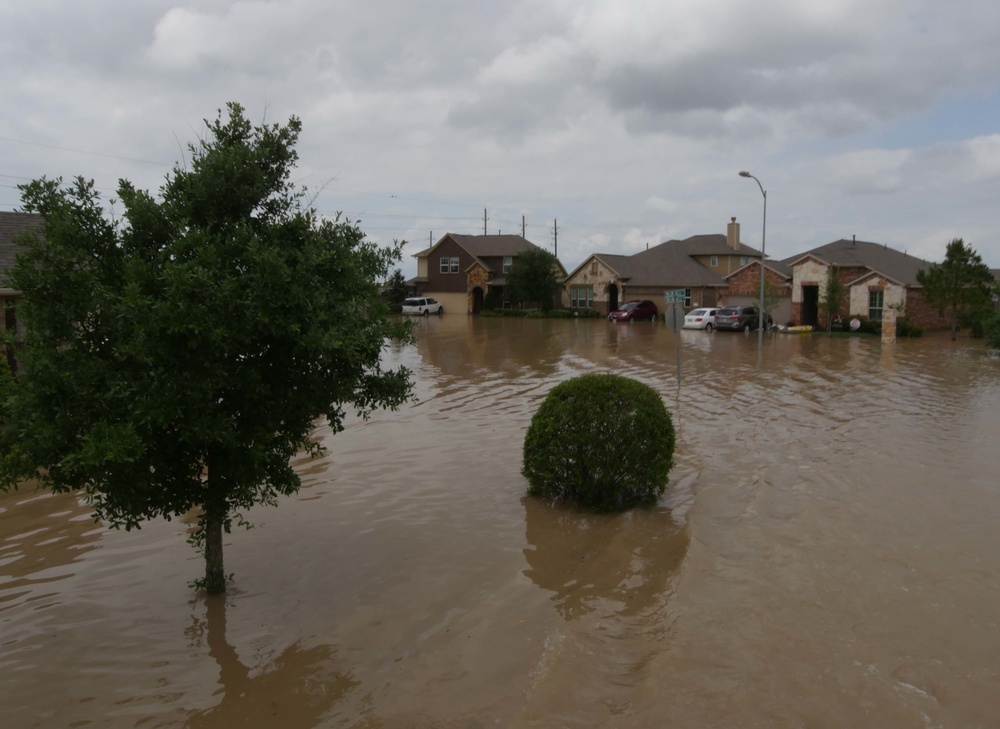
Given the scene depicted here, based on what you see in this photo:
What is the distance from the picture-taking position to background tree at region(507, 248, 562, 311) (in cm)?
6278

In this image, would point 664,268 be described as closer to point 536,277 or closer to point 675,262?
point 675,262

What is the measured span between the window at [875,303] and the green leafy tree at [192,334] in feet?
140

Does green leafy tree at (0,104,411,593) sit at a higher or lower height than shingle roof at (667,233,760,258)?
lower

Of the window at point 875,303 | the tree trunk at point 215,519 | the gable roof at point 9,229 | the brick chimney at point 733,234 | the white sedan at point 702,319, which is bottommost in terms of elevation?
the tree trunk at point 215,519

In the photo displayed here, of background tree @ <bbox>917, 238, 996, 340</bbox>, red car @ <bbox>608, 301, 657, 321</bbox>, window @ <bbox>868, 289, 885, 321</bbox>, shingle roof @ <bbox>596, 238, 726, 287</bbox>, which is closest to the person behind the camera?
background tree @ <bbox>917, 238, 996, 340</bbox>

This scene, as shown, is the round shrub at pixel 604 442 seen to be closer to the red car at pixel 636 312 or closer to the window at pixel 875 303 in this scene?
the window at pixel 875 303

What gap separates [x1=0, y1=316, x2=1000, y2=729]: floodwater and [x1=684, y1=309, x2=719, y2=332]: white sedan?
3287cm

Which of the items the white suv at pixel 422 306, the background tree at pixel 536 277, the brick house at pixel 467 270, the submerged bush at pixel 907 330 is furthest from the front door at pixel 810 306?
the white suv at pixel 422 306

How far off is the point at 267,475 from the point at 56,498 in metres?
6.31

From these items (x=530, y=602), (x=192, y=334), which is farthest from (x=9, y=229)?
(x=530, y=602)

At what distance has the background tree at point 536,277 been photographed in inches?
2472

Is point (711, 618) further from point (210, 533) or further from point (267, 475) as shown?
point (210, 533)

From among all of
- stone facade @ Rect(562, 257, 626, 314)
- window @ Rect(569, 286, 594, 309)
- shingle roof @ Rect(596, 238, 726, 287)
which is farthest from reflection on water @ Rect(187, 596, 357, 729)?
window @ Rect(569, 286, 594, 309)

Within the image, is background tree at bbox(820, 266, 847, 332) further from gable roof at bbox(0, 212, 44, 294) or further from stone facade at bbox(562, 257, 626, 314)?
gable roof at bbox(0, 212, 44, 294)
